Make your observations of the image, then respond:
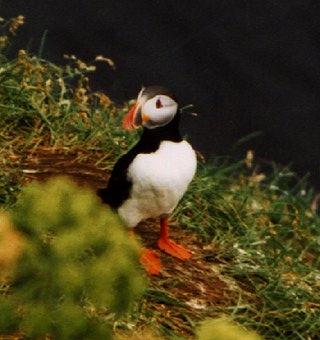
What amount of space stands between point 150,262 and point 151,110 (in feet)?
2.00

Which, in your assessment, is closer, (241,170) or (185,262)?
(185,262)

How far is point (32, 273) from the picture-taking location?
164 cm

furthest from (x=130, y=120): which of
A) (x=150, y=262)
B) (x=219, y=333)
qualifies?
(x=219, y=333)

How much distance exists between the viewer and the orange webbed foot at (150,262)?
3.59 meters

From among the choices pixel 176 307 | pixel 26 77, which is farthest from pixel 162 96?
pixel 26 77

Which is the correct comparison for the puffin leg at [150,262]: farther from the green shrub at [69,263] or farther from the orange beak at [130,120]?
the green shrub at [69,263]

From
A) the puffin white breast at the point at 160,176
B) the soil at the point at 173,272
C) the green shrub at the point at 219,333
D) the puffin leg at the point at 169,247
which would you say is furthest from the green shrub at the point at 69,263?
the puffin leg at the point at 169,247

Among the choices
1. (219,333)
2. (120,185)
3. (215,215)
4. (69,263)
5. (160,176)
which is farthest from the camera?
(215,215)

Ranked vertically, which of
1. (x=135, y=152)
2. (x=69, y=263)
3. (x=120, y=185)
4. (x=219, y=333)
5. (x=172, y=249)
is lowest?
(x=172, y=249)

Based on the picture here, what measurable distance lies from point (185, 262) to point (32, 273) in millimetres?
2265

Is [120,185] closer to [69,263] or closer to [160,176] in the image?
[160,176]

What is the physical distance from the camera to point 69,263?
5.22ft

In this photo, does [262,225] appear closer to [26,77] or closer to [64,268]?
[26,77]

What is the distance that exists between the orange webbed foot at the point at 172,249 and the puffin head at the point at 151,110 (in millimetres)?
654
